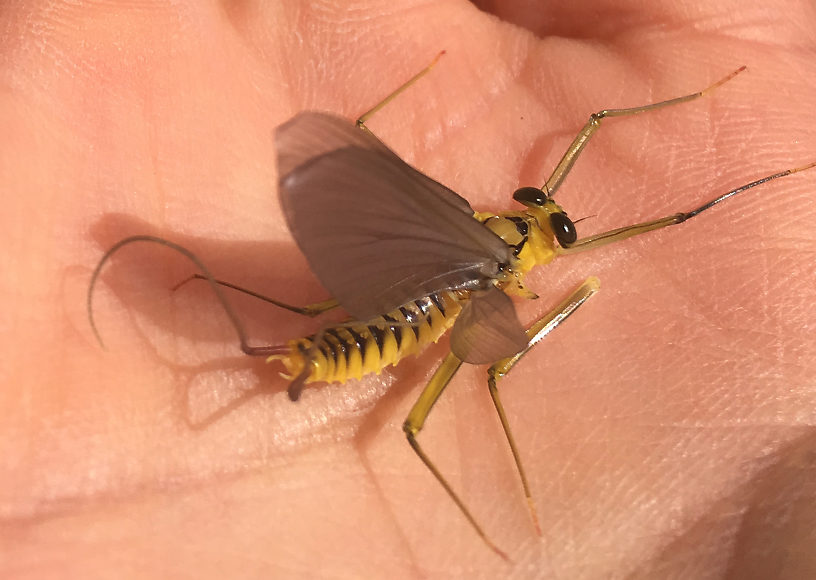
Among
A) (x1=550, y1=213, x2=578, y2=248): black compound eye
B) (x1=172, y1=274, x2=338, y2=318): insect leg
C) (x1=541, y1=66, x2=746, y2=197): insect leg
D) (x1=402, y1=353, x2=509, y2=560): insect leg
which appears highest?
(x1=541, y1=66, x2=746, y2=197): insect leg

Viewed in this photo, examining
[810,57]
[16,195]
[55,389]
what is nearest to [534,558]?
[55,389]

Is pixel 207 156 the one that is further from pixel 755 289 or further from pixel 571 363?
pixel 755 289

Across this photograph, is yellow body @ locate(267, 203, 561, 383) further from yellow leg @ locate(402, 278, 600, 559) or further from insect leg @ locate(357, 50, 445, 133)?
insect leg @ locate(357, 50, 445, 133)

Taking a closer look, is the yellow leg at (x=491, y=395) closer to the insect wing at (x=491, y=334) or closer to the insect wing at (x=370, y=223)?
the insect wing at (x=491, y=334)

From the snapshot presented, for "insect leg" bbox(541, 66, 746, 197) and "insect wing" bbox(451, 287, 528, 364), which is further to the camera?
"insect leg" bbox(541, 66, 746, 197)

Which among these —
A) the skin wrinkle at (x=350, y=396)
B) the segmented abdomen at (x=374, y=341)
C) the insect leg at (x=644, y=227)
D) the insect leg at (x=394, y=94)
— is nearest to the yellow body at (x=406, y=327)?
the segmented abdomen at (x=374, y=341)

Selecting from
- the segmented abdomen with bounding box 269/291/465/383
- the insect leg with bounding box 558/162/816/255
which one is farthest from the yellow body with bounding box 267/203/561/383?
the insect leg with bounding box 558/162/816/255
